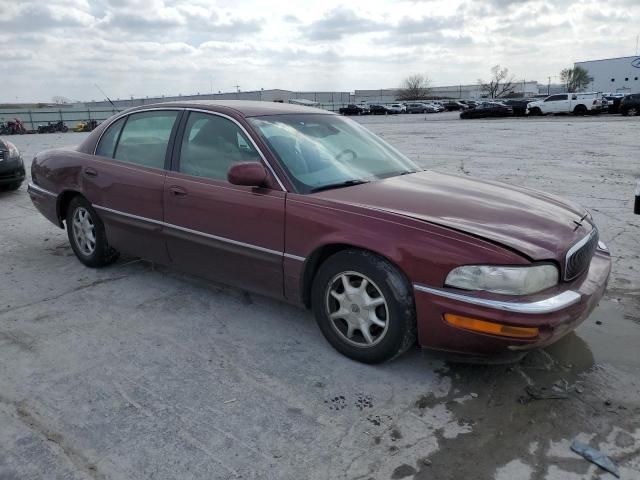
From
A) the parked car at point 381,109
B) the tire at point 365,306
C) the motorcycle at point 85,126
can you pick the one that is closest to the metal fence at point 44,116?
the motorcycle at point 85,126

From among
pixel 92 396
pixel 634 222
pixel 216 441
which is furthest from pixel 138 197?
pixel 634 222

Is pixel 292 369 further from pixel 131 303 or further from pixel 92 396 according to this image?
pixel 131 303

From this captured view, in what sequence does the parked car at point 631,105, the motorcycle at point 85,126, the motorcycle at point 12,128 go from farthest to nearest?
the motorcycle at point 85,126
the parked car at point 631,105
the motorcycle at point 12,128

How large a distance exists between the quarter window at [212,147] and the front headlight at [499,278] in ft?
5.34

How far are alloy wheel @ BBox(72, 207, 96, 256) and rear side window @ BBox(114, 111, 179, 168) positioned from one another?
0.72 metres

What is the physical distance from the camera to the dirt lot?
2.41 metres

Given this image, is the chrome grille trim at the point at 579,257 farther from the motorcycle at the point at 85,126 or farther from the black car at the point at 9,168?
the motorcycle at the point at 85,126

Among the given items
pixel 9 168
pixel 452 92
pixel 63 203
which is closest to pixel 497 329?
pixel 63 203

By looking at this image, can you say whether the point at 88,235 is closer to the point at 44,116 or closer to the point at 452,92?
the point at 44,116

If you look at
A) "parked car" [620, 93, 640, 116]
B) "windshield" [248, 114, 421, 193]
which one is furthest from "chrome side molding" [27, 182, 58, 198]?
"parked car" [620, 93, 640, 116]

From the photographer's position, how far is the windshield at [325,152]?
3561 millimetres

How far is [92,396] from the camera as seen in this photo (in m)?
2.92

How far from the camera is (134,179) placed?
432 centimetres

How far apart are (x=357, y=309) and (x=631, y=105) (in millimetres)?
37717
